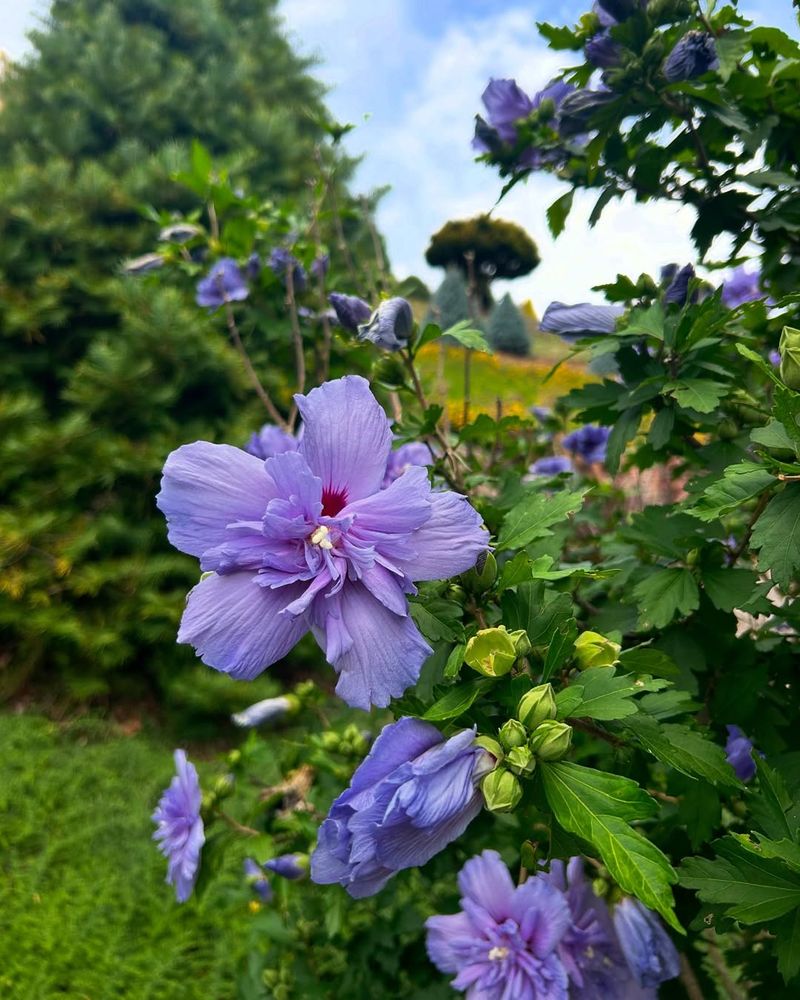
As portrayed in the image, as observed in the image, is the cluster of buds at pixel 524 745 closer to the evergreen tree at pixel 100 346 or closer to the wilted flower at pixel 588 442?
the wilted flower at pixel 588 442

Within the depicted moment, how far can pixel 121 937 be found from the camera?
2590 millimetres

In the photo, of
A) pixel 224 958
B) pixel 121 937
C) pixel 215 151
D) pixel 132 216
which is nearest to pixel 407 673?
pixel 224 958

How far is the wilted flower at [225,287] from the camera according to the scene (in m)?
1.92

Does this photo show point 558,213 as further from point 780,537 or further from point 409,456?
point 780,537

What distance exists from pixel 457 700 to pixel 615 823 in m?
0.16

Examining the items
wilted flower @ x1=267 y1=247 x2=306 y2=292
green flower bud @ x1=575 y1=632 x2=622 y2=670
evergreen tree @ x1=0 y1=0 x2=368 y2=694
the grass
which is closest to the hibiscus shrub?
green flower bud @ x1=575 y1=632 x2=622 y2=670

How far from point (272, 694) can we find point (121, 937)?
177 centimetres

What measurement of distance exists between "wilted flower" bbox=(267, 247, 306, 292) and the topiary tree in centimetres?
1375

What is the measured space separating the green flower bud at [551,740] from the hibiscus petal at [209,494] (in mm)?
309

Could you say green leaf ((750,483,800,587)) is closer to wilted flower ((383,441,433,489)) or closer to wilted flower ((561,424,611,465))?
wilted flower ((383,441,433,489))

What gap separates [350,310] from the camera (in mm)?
1150

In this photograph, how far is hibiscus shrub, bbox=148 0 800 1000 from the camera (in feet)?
2.04

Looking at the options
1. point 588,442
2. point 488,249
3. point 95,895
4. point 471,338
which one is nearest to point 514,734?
point 471,338

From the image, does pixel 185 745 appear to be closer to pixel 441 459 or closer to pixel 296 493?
pixel 441 459
